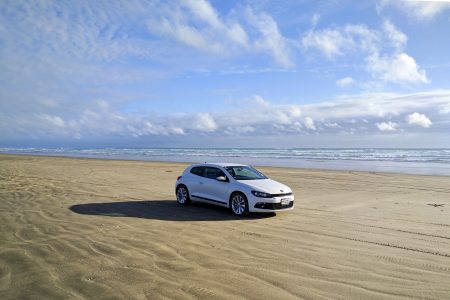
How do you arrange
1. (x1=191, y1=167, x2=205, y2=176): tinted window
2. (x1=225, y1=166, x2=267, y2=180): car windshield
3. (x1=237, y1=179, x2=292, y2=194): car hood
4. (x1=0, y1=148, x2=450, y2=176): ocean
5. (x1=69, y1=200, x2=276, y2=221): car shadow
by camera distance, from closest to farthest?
(x1=69, y1=200, x2=276, y2=221): car shadow → (x1=237, y1=179, x2=292, y2=194): car hood → (x1=225, y1=166, x2=267, y2=180): car windshield → (x1=191, y1=167, x2=205, y2=176): tinted window → (x1=0, y1=148, x2=450, y2=176): ocean

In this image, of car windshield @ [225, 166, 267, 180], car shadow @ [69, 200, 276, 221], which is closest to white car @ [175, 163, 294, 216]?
car windshield @ [225, 166, 267, 180]

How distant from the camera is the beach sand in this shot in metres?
5.20

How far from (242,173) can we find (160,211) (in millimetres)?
2684

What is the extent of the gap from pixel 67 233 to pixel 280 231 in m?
4.51

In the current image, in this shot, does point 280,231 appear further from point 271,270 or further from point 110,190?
point 110,190

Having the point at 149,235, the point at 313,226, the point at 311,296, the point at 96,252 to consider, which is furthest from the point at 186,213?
the point at 311,296

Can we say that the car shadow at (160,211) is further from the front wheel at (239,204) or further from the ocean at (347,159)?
the ocean at (347,159)

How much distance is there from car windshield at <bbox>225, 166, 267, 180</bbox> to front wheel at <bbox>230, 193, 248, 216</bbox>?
73cm

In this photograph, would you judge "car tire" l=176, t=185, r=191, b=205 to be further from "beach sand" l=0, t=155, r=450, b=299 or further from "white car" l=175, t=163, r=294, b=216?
"beach sand" l=0, t=155, r=450, b=299

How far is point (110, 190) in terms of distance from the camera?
611 inches

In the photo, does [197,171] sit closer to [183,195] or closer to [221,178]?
[183,195]

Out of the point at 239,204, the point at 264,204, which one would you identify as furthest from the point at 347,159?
the point at 264,204

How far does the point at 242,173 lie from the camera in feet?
39.2

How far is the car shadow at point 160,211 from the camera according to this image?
10.4 metres
